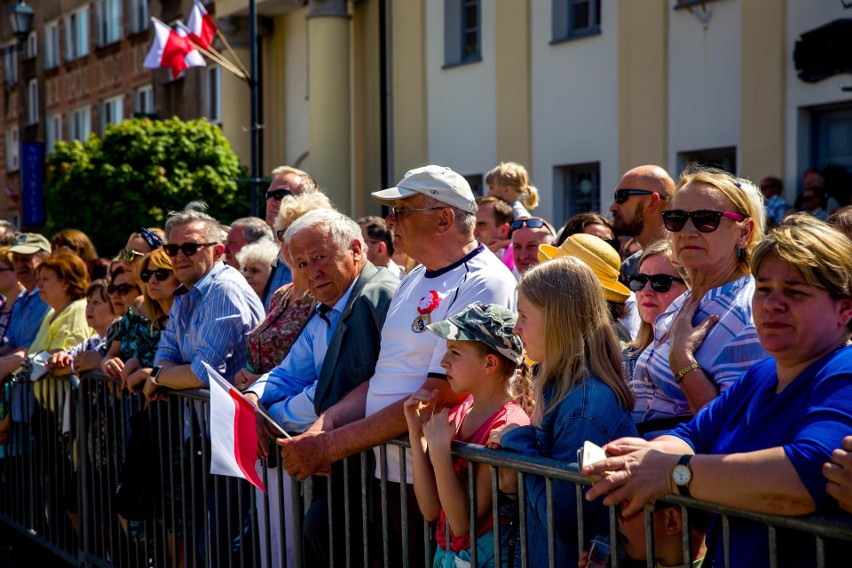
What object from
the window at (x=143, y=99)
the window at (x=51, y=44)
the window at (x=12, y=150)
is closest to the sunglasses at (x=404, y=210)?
the window at (x=143, y=99)

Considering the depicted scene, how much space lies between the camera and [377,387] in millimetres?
4484

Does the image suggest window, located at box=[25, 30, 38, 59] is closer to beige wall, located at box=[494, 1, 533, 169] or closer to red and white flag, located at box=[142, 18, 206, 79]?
red and white flag, located at box=[142, 18, 206, 79]

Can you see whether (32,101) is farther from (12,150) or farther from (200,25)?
(200,25)

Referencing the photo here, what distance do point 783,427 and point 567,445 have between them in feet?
2.42

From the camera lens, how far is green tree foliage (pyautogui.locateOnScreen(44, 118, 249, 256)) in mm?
21891

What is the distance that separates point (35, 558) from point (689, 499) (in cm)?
617

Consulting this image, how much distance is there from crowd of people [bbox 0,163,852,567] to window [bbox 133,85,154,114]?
2629 centimetres

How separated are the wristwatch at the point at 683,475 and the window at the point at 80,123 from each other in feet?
115

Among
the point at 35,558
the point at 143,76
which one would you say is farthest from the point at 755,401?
the point at 143,76

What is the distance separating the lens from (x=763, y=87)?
1314cm

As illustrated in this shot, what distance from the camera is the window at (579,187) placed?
53.5 feet

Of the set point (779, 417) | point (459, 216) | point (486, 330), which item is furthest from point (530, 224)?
point (779, 417)

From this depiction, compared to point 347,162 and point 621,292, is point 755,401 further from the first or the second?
point 347,162

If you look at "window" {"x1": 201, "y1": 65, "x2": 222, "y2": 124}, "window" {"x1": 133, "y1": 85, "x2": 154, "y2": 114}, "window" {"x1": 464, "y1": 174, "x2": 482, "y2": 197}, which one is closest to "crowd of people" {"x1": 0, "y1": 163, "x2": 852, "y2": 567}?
"window" {"x1": 464, "y1": 174, "x2": 482, "y2": 197}
